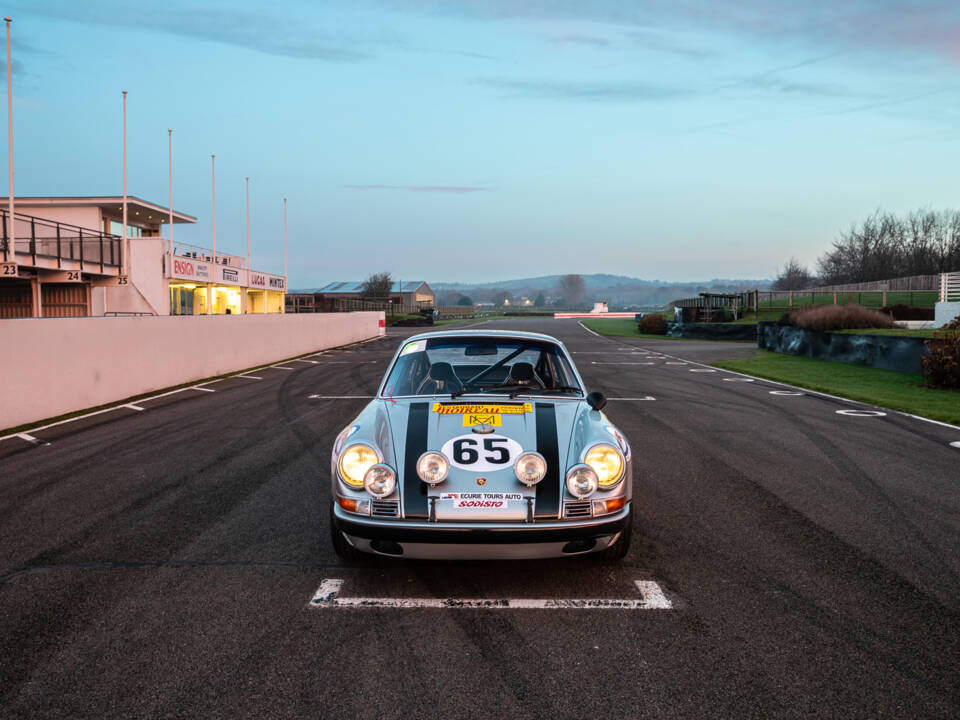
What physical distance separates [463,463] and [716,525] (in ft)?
7.54

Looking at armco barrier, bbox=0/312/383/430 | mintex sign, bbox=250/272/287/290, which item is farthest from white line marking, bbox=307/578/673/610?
mintex sign, bbox=250/272/287/290

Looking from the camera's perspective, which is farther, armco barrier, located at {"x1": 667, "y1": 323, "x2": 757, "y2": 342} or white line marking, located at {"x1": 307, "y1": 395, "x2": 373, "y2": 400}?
armco barrier, located at {"x1": 667, "y1": 323, "x2": 757, "y2": 342}

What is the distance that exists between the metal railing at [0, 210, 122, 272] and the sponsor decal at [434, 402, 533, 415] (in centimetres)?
2400

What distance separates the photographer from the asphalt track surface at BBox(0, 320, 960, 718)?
2.88m

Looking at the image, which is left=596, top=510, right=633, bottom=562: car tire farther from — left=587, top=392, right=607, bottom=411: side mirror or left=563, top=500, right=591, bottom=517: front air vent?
left=587, top=392, right=607, bottom=411: side mirror

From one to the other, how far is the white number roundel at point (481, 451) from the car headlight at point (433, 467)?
0.06 m

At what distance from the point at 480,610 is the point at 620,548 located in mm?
961

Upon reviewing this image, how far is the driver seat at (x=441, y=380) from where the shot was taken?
5.20 meters

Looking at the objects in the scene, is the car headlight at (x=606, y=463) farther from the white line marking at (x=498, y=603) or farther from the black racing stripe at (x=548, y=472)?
the white line marking at (x=498, y=603)

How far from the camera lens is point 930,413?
413 inches

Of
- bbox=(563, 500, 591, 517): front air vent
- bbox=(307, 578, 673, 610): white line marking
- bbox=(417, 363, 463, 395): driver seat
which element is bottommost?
bbox=(307, 578, 673, 610): white line marking

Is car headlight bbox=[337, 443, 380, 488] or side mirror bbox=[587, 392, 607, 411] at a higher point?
side mirror bbox=[587, 392, 607, 411]

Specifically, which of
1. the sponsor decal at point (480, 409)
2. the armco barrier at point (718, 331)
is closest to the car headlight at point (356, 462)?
the sponsor decal at point (480, 409)

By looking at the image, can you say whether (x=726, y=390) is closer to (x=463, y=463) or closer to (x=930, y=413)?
(x=930, y=413)
